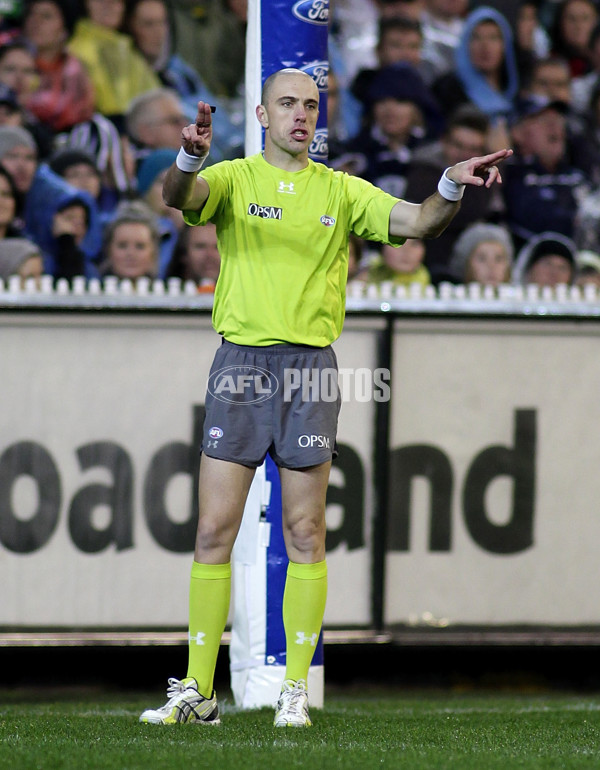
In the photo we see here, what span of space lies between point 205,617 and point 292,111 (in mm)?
1604

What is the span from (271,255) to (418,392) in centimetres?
190

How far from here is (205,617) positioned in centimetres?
345

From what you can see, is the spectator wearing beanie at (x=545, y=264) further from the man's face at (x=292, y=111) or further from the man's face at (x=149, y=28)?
the man's face at (x=292, y=111)

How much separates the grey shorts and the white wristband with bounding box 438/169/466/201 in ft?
2.14

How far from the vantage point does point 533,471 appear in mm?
5230

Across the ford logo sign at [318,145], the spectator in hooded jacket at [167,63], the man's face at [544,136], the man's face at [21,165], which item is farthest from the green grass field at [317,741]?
the man's face at [544,136]

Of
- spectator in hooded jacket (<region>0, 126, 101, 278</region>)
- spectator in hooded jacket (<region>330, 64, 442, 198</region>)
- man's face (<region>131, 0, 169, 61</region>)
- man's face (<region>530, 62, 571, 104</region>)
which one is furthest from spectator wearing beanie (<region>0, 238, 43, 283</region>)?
man's face (<region>530, 62, 571, 104</region>)

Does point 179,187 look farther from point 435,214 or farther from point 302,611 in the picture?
point 302,611

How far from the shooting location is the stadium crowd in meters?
6.94

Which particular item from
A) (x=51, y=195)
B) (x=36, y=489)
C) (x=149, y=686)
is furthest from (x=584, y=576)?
(x=51, y=195)

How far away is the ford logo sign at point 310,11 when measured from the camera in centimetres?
427

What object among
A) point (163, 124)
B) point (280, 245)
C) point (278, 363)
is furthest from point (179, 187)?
point (163, 124)

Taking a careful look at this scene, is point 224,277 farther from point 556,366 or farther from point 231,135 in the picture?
point 231,135

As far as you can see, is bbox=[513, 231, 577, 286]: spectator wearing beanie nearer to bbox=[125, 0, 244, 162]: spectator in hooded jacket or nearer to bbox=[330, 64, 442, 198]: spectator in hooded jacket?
bbox=[330, 64, 442, 198]: spectator in hooded jacket
